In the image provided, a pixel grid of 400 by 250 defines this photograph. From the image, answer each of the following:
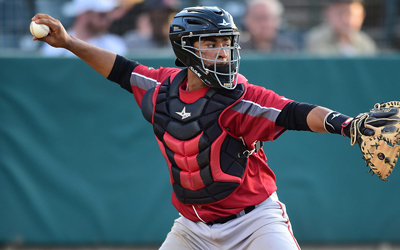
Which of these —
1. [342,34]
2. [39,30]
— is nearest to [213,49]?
[39,30]

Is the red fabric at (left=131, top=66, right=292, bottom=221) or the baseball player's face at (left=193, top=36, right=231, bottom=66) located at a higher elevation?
the baseball player's face at (left=193, top=36, right=231, bottom=66)

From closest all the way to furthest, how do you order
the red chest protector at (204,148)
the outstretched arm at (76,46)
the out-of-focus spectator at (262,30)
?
the red chest protector at (204,148) → the outstretched arm at (76,46) → the out-of-focus spectator at (262,30)

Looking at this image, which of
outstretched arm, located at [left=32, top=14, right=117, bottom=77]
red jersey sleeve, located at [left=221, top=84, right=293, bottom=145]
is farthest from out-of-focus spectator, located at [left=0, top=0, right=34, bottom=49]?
red jersey sleeve, located at [left=221, top=84, right=293, bottom=145]

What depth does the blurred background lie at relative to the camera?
19.0 ft

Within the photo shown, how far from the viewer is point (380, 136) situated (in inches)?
97.8

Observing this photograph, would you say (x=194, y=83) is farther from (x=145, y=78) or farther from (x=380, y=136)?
(x=380, y=136)

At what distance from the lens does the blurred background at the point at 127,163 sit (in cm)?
578

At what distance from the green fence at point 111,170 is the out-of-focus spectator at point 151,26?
0.95m

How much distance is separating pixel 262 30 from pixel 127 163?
107 inches

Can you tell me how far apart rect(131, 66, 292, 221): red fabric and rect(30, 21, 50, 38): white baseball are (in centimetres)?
105

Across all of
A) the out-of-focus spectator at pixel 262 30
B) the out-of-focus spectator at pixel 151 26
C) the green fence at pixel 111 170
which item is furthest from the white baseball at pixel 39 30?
the out-of-focus spectator at pixel 262 30

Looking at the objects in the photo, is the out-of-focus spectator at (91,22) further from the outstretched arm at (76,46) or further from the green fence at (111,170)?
the outstretched arm at (76,46)

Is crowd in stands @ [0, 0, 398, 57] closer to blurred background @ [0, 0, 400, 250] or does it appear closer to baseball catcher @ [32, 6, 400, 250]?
blurred background @ [0, 0, 400, 250]

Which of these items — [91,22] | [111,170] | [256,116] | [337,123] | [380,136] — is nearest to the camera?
[380,136]
